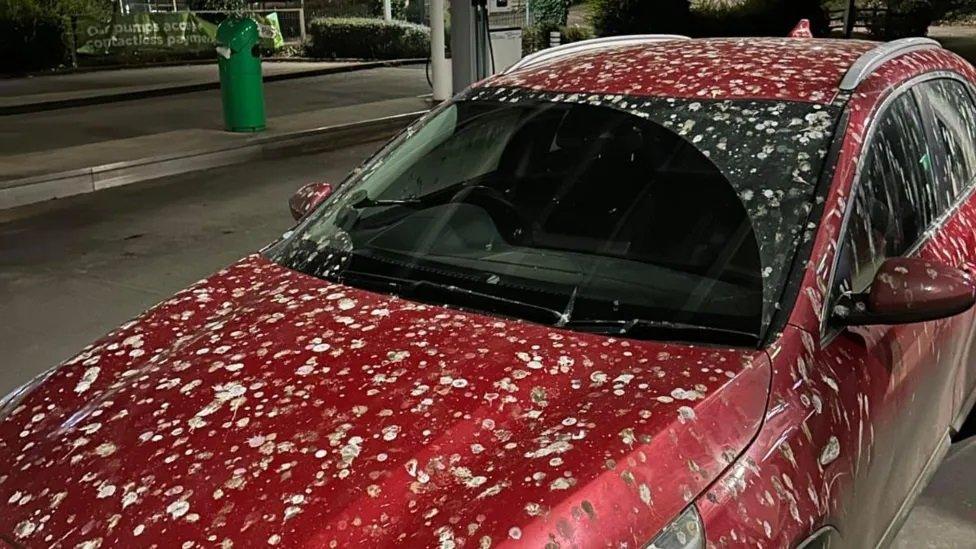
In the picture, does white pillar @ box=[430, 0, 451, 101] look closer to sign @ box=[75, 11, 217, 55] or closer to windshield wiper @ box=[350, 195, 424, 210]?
sign @ box=[75, 11, 217, 55]

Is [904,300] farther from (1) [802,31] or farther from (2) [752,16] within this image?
(2) [752,16]

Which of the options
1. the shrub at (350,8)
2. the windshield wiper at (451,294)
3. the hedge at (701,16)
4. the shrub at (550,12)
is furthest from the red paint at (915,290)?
the shrub at (350,8)

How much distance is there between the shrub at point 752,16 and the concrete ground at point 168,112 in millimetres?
8719

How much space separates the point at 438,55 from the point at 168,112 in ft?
14.2

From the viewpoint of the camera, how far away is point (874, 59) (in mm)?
2564

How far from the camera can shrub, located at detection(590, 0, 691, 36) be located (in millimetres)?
23344

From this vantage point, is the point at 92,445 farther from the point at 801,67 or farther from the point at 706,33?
the point at 706,33

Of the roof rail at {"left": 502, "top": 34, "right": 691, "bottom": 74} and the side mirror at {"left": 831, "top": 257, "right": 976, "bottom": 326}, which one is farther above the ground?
the roof rail at {"left": 502, "top": 34, "right": 691, "bottom": 74}

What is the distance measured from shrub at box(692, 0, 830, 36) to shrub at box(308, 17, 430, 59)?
7487mm

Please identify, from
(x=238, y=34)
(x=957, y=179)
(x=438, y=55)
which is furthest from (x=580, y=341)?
(x=438, y=55)

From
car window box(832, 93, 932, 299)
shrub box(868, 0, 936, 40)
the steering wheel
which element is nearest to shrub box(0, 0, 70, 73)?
shrub box(868, 0, 936, 40)

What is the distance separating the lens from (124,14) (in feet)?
71.5

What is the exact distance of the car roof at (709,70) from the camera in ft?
8.16

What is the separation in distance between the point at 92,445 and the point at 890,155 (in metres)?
2.21
